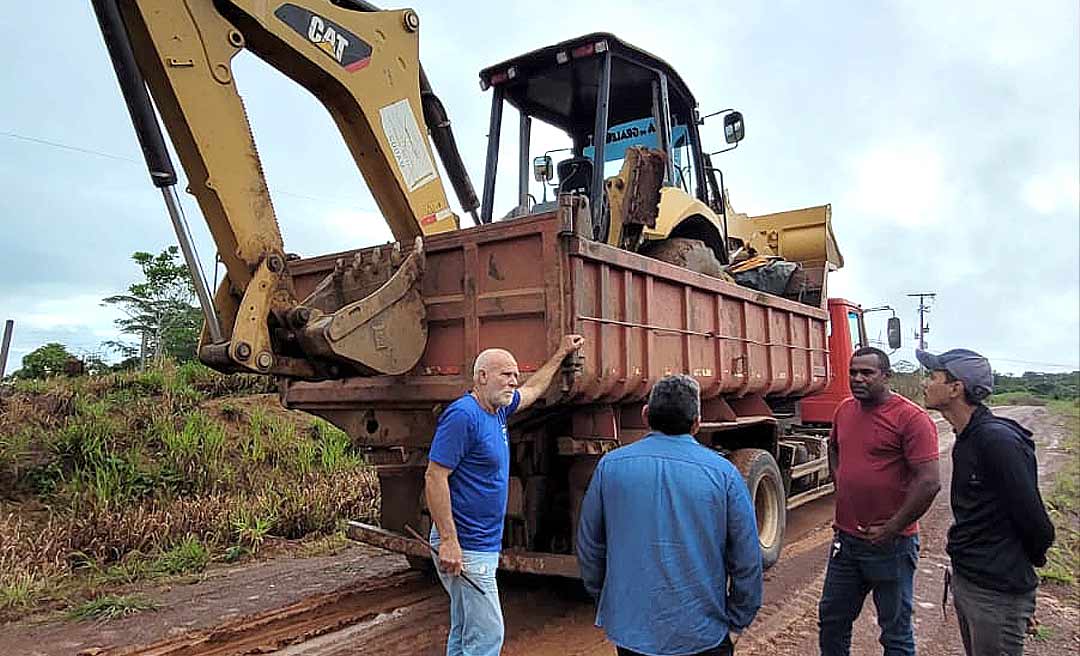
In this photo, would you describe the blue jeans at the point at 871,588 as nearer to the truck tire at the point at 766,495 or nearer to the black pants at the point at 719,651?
the black pants at the point at 719,651

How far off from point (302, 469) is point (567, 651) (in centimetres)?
566

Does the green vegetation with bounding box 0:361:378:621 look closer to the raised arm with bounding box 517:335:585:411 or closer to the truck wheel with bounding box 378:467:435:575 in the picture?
the truck wheel with bounding box 378:467:435:575

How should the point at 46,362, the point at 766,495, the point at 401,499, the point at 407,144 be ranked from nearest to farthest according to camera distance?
1. the point at 407,144
2. the point at 401,499
3. the point at 766,495
4. the point at 46,362

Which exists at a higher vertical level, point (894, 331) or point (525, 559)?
point (894, 331)

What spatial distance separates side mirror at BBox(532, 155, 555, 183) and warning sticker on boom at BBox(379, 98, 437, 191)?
213 cm

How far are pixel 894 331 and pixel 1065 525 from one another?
9.01 feet

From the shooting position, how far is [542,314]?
4051 millimetres

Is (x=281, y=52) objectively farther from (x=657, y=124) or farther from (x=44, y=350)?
(x=44, y=350)

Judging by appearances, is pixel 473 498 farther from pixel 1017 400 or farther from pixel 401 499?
pixel 1017 400

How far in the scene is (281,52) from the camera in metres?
4.16

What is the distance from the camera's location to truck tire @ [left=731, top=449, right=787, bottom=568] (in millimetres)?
5516

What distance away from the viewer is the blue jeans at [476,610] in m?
3.21

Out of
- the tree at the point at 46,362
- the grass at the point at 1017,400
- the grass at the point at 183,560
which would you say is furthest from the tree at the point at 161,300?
the grass at the point at 1017,400

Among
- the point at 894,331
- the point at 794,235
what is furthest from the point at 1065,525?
the point at 794,235
